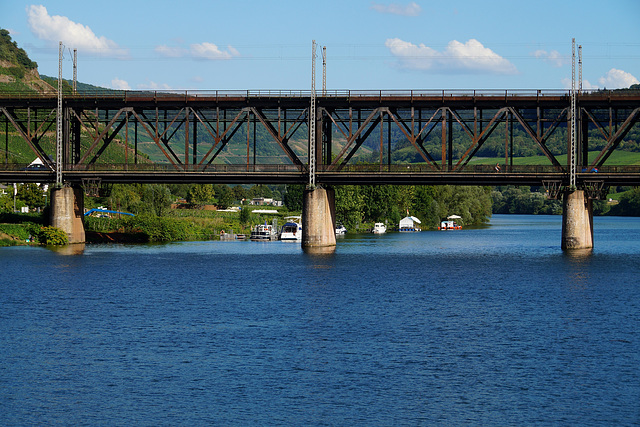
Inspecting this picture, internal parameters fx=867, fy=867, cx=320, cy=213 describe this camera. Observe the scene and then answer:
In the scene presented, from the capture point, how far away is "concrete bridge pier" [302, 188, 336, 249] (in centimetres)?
10375

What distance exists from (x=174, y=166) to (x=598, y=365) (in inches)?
2928

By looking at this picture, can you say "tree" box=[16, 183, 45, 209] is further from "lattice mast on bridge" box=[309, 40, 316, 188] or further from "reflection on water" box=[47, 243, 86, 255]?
"lattice mast on bridge" box=[309, 40, 316, 188]

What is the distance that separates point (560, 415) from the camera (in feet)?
105

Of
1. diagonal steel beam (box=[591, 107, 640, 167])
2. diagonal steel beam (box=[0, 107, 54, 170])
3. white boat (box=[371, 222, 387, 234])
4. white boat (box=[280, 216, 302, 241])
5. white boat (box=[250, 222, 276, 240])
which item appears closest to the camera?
diagonal steel beam (box=[591, 107, 640, 167])

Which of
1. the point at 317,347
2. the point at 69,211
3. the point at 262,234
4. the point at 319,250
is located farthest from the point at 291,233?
the point at 317,347

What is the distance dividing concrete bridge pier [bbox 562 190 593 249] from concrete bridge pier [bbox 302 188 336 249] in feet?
92.8

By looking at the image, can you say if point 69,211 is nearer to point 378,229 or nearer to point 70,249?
point 70,249

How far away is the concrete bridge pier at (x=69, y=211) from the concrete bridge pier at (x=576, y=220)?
200 feet

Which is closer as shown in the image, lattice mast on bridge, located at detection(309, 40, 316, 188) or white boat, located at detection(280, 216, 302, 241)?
lattice mast on bridge, located at detection(309, 40, 316, 188)

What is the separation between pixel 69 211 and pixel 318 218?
32076 mm

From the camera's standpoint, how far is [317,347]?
144 feet

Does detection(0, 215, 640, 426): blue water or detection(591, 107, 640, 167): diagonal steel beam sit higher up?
detection(591, 107, 640, 167): diagonal steel beam

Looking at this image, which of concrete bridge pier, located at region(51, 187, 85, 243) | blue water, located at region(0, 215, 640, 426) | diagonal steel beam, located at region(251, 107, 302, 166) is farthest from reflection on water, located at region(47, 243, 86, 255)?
diagonal steel beam, located at region(251, 107, 302, 166)

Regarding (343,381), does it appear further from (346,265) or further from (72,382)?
(346,265)
